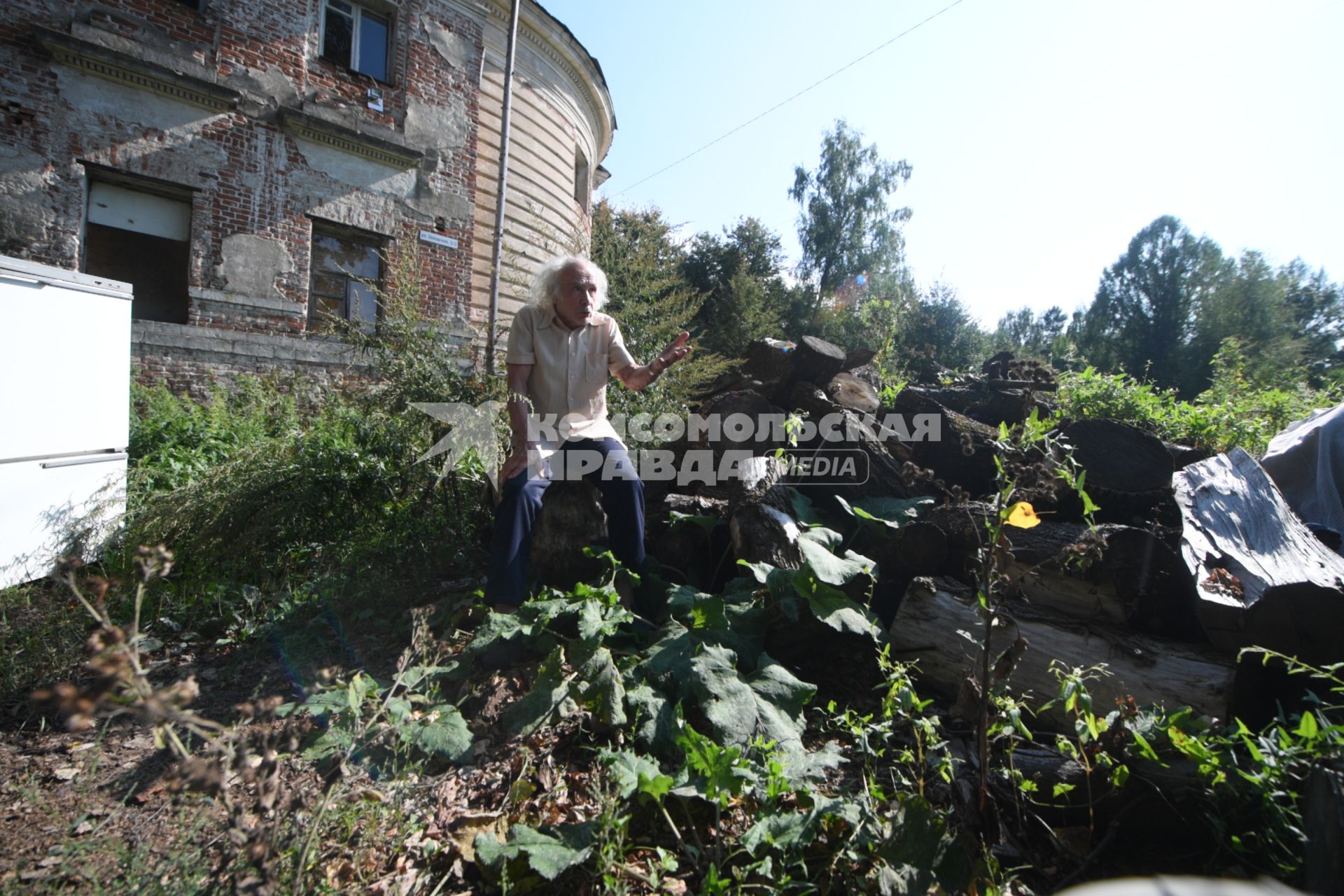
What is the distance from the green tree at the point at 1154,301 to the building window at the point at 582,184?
27.0 metres

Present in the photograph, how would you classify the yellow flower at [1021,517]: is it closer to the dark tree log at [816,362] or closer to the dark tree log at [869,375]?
the dark tree log at [816,362]

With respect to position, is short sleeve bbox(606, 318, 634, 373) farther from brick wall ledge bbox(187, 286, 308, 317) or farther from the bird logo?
brick wall ledge bbox(187, 286, 308, 317)

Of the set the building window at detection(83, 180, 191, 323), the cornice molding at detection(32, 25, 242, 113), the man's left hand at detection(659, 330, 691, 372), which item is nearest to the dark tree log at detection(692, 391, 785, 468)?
the man's left hand at detection(659, 330, 691, 372)

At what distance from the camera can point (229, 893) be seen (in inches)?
48.1

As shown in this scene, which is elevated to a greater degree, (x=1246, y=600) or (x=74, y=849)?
(x=1246, y=600)

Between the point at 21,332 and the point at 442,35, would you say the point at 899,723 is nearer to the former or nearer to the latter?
the point at 21,332

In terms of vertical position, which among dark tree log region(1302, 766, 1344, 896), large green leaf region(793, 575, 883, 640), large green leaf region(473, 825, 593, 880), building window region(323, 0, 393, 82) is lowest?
large green leaf region(473, 825, 593, 880)

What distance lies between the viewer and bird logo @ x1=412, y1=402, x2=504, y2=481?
3557mm

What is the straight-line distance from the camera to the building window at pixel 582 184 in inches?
497

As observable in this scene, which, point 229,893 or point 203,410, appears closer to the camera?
point 229,893

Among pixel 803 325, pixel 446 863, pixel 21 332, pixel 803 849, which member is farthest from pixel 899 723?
pixel 803 325

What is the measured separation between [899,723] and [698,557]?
1161mm

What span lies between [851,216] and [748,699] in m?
27.4

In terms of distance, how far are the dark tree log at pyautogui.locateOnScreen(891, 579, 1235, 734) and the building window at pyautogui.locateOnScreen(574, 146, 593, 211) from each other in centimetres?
1198
